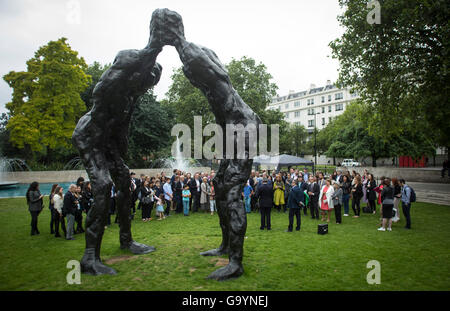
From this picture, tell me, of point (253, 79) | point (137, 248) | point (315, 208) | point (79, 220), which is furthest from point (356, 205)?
point (253, 79)

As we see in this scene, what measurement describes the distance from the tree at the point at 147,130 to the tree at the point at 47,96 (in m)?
5.66

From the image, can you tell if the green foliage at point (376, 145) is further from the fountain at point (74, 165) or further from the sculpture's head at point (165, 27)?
the fountain at point (74, 165)

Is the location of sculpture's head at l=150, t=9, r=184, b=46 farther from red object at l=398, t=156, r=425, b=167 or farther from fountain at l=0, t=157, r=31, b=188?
red object at l=398, t=156, r=425, b=167

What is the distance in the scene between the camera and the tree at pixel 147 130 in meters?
31.2

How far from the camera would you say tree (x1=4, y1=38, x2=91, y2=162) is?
27.1 m

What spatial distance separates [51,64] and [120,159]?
26.5m

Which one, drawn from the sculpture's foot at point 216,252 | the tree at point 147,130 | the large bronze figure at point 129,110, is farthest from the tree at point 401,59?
the tree at point 147,130

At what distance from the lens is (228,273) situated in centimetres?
541

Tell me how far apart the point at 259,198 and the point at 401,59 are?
11150mm

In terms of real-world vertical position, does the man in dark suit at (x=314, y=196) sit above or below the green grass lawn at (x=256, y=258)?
above

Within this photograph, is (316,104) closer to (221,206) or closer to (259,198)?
(259,198)

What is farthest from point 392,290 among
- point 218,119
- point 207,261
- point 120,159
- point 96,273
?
point 120,159

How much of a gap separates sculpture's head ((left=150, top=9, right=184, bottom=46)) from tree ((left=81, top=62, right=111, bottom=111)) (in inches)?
1090
